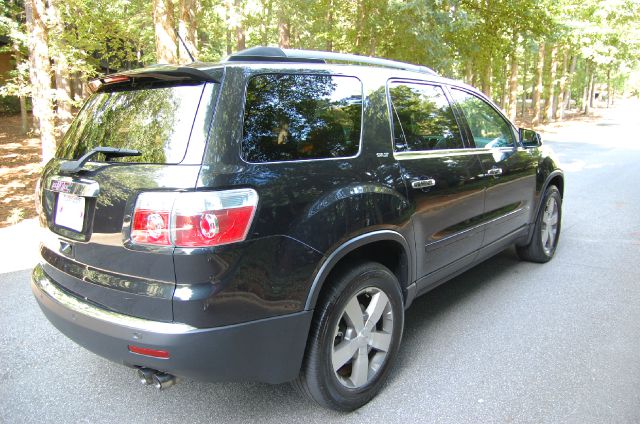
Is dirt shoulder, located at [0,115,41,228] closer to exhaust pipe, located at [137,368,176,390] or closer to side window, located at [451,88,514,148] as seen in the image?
exhaust pipe, located at [137,368,176,390]

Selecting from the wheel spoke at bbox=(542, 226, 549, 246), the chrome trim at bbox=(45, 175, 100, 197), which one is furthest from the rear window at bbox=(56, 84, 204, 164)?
the wheel spoke at bbox=(542, 226, 549, 246)

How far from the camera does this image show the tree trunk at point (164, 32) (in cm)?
753

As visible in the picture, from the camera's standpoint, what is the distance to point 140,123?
7.75 feet

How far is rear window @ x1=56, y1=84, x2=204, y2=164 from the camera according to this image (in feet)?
7.11

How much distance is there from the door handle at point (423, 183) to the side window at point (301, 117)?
52 cm

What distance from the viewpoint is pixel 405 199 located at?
2.88 meters

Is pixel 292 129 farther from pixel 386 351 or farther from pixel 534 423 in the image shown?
pixel 534 423

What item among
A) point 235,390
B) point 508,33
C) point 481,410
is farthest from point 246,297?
point 508,33

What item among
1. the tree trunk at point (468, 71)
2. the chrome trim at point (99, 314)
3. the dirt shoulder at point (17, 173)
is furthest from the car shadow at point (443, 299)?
the tree trunk at point (468, 71)

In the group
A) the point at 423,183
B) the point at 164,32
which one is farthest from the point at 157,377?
the point at 164,32

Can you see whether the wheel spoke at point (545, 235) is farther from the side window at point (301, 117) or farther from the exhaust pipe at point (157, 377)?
the exhaust pipe at point (157, 377)

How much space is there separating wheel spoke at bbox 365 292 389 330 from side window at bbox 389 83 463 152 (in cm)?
92

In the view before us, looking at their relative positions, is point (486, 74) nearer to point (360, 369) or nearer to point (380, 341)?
point (380, 341)

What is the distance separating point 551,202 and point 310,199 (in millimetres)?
3864
